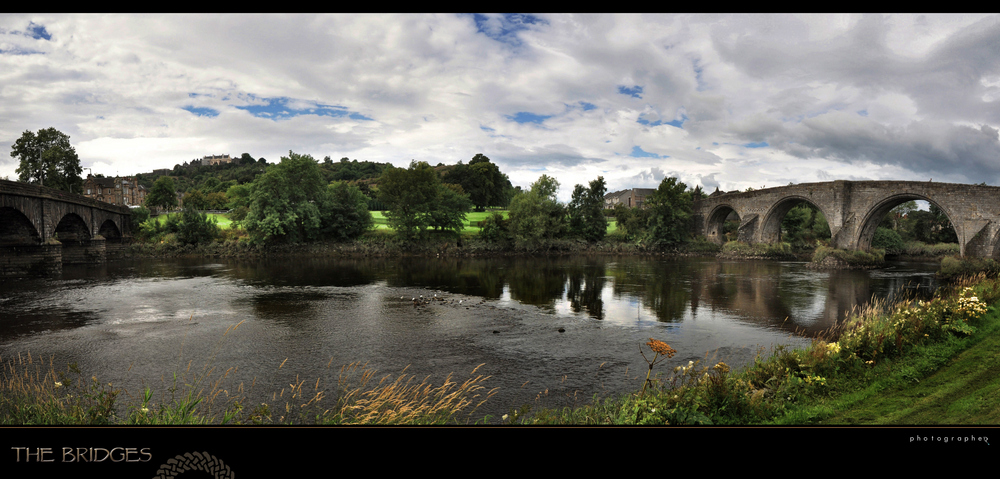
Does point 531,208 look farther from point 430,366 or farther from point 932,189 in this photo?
point 430,366

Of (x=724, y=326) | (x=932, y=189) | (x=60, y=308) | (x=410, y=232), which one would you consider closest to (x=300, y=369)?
(x=724, y=326)

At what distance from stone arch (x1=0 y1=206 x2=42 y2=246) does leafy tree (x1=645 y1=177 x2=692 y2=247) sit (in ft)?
167

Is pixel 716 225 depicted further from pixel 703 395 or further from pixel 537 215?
pixel 703 395

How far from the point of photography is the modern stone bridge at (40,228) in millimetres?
25406

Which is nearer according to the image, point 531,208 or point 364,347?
point 364,347

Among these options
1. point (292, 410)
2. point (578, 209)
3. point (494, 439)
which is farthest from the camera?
point (578, 209)

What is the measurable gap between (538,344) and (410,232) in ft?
121

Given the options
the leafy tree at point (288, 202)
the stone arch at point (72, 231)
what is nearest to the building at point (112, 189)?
the stone arch at point (72, 231)

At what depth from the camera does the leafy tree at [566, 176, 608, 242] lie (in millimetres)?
53344

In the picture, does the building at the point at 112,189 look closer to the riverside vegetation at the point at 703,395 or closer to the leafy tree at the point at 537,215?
the leafy tree at the point at 537,215

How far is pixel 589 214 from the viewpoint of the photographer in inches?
2103

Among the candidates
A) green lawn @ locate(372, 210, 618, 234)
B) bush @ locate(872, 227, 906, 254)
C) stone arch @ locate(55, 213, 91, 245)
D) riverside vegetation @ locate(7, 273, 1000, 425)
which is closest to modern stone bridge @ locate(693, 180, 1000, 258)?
bush @ locate(872, 227, 906, 254)

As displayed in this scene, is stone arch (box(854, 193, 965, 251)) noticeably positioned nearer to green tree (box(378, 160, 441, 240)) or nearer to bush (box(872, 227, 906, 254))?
bush (box(872, 227, 906, 254))

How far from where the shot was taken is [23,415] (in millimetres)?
5230
